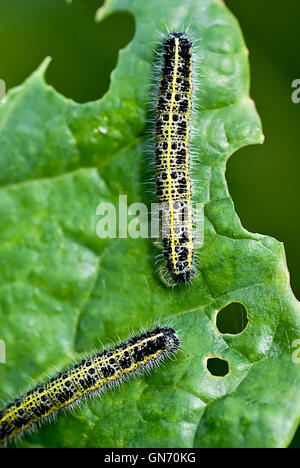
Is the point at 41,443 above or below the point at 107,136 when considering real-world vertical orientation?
below

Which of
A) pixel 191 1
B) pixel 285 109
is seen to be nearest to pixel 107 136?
pixel 191 1

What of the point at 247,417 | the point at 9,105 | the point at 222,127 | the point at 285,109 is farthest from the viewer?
the point at 285,109

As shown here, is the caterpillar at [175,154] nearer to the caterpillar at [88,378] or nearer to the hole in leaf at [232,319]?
the hole in leaf at [232,319]

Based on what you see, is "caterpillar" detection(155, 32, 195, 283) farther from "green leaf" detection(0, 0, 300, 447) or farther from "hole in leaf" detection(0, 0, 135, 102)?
"hole in leaf" detection(0, 0, 135, 102)

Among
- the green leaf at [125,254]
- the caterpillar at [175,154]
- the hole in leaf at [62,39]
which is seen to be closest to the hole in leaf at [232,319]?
the green leaf at [125,254]

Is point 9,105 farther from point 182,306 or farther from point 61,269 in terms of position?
point 182,306

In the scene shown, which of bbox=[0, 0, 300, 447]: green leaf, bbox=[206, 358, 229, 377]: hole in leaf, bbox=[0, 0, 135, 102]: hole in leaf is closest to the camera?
bbox=[206, 358, 229, 377]: hole in leaf

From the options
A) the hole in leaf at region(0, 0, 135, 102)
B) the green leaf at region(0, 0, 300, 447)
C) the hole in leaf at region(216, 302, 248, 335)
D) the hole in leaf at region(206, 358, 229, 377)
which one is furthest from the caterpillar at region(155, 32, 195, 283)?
the hole in leaf at region(206, 358, 229, 377)
